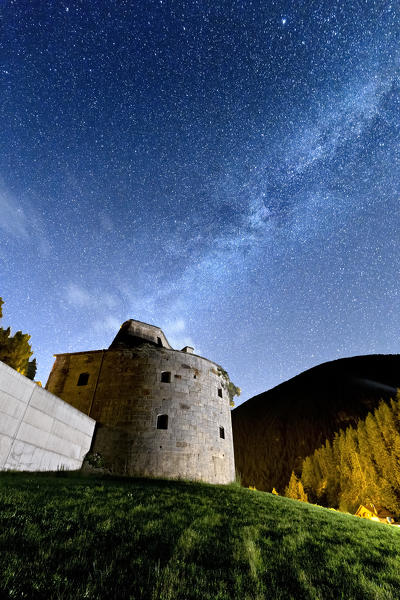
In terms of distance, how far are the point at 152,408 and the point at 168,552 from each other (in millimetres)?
14071

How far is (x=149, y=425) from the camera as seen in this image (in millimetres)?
18297

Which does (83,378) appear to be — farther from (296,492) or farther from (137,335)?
(296,492)

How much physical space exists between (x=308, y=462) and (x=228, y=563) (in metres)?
60.9

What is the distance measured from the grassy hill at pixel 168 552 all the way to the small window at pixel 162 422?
9324 mm

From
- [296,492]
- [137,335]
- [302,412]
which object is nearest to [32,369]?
[137,335]

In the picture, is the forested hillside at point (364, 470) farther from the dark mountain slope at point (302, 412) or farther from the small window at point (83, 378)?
the small window at point (83, 378)

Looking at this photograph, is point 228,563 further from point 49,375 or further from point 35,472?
point 49,375

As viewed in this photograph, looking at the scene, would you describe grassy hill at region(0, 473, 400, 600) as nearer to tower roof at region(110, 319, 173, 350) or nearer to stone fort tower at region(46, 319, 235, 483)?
stone fort tower at region(46, 319, 235, 483)

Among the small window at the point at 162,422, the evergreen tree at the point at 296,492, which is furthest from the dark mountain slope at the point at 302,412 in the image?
the small window at the point at 162,422

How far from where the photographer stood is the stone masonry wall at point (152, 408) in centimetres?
1755

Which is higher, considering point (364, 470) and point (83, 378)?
point (83, 378)

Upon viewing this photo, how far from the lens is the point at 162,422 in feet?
62.1

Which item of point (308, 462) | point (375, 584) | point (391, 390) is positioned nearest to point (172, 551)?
point (375, 584)

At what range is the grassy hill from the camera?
3.96m
